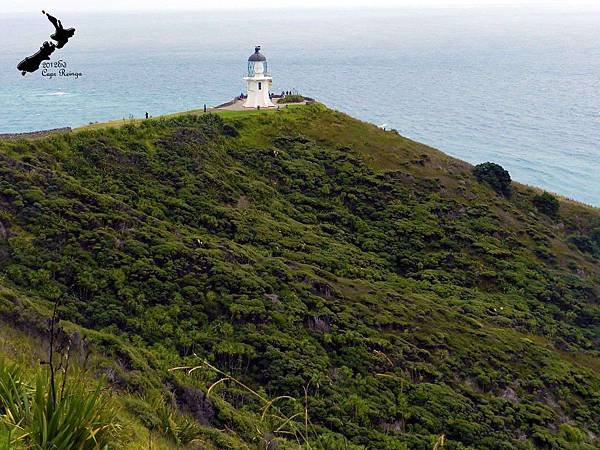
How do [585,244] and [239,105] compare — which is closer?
[585,244]

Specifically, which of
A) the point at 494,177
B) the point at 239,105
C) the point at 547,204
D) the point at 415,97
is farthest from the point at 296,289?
the point at 415,97

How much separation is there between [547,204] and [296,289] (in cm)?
2624

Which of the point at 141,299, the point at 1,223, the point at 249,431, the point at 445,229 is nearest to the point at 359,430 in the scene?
the point at 249,431

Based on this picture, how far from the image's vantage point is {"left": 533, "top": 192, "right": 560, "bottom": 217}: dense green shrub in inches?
1690

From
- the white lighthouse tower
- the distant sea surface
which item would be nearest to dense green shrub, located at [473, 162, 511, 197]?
the white lighthouse tower

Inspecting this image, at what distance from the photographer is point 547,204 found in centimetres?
4325

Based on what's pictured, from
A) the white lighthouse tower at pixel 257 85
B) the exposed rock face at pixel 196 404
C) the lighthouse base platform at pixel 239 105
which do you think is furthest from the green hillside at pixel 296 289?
the white lighthouse tower at pixel 257 85

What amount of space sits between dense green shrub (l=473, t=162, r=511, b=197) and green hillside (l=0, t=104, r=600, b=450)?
96 centimetres

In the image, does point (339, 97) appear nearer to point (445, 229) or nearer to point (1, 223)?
point (445, 229)

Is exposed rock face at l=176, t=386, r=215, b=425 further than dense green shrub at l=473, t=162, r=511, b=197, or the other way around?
dense green shrub at l=473, t=162, r=511, b=197

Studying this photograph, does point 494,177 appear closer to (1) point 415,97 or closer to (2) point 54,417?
(2) point 54,417

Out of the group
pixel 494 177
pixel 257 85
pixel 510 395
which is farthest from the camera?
pixel 257 85

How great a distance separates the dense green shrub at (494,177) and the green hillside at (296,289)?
0.96 m

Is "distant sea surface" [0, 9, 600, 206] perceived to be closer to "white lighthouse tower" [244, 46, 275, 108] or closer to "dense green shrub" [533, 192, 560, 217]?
"dense green shrub" [533, 192, 560, 217]
